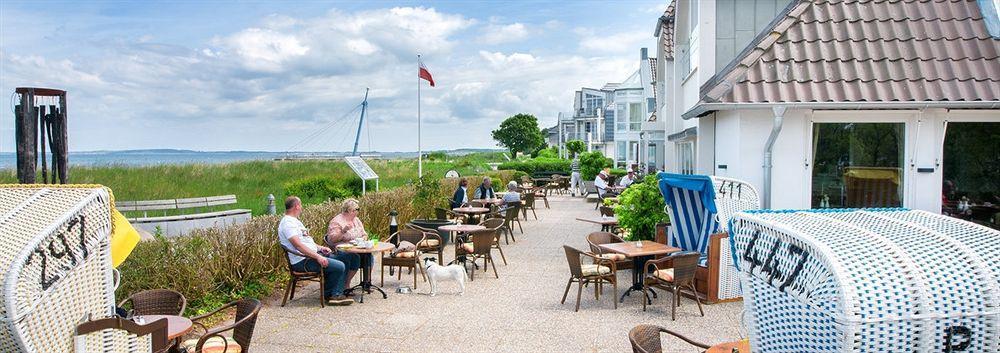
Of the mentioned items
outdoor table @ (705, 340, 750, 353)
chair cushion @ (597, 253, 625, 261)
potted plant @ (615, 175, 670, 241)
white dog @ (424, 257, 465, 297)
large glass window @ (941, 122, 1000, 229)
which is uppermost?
Answer: large glass window @ (941, 122, 1000, 229)

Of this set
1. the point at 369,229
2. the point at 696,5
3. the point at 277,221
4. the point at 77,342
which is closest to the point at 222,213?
the point at 369,229

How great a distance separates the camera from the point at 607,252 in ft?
28.9

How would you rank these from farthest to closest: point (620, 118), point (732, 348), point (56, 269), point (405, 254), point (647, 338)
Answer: point (620, 118) < point (405, 254) < point (647, 338) < point (732, 348) < point (56, 269)

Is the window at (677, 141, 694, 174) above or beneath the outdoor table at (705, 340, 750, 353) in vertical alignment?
above

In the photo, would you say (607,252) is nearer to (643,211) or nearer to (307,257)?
(643,211)

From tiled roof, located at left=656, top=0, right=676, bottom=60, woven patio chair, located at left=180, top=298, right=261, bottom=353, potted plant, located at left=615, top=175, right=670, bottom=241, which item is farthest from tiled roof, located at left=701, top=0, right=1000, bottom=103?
tiled roof, located at left=656, top=0, right=676, bottom=60

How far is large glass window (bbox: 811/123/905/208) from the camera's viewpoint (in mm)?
8617

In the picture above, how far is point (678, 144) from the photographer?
48.9ft

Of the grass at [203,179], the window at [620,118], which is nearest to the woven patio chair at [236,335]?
the grass at [203,179]

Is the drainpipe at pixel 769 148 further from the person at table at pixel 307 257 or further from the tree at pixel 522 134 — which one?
the tree at pixel 522 134

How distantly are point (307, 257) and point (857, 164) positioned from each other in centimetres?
692

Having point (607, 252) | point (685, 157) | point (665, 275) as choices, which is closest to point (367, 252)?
point (607, 252)

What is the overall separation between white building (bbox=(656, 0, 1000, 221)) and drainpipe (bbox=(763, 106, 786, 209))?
14 mm

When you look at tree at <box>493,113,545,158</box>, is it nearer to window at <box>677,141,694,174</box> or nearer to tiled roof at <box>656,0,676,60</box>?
tiled roof at <box>656,0,676,60</box>
